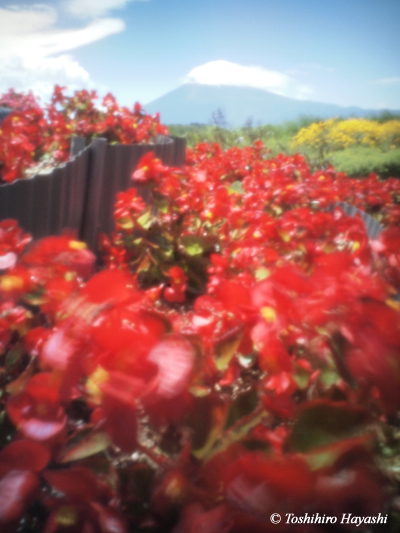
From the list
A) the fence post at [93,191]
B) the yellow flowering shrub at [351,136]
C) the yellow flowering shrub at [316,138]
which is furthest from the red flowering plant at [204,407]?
the yellow flowering shrub at [316,138]

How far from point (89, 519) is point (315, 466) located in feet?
0.89

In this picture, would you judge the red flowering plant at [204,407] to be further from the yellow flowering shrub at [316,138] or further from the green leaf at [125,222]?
the yellow flowering shrub at [316,138]

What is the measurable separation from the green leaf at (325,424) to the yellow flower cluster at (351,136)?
8.81 metres

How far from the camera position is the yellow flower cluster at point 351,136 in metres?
8.77

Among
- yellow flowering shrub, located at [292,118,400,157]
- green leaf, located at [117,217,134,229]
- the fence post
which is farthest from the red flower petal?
yellow flowering shrub, located at [292,118,400,157]

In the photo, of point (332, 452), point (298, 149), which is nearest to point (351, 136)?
point (298, 149)

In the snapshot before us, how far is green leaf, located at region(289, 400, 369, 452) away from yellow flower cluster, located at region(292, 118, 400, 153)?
8.81 m

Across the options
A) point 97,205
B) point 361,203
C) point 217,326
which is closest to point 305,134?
point 361,203

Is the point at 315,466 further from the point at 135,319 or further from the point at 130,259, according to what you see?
the point at 130,259

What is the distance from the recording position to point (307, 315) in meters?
0.52

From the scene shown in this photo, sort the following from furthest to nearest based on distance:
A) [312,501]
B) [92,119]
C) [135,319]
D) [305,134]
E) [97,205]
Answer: [305,134]
[92,119]
[97,205]
[135,319]
[312,501]

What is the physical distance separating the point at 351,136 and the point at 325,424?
1039cm

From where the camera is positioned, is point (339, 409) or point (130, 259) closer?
point (339, 409)

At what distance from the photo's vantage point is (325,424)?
424 millimetres
